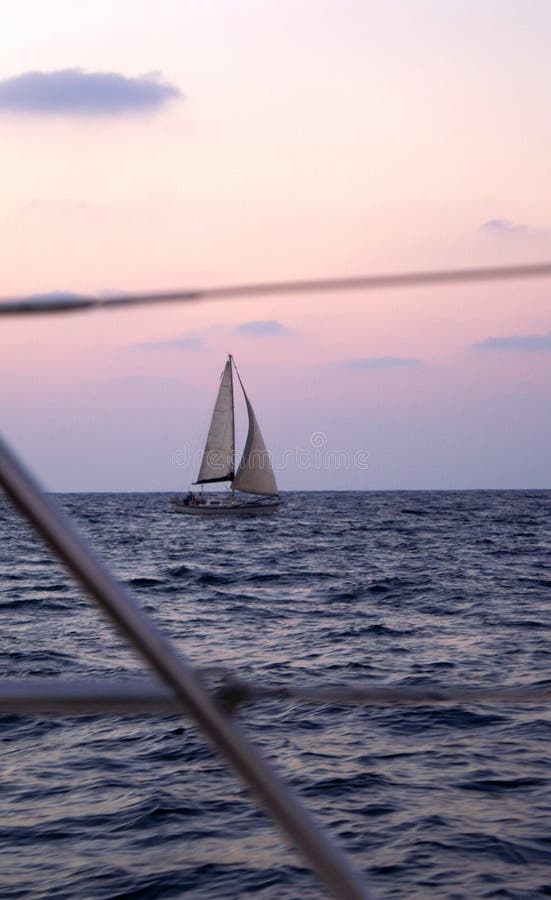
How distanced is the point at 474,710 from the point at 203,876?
4.33 metres

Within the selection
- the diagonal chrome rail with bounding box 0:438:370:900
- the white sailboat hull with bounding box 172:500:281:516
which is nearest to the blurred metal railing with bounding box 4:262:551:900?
the diagonal chrome rail with bounding box 0:438:370:900

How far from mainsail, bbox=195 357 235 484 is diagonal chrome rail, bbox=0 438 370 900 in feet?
159

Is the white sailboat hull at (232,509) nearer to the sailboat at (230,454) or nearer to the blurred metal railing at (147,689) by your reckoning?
the sailboat at (230,454)

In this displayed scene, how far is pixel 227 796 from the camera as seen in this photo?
698 cm

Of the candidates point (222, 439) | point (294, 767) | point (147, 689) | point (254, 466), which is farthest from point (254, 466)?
point (147, 689)

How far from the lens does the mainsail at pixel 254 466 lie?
51.0m

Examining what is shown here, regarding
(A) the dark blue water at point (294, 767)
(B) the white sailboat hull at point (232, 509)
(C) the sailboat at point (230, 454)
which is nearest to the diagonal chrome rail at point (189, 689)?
(A) the dark blue water at point (294, 767)

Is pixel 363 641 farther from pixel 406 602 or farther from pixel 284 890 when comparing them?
pixel 284 890

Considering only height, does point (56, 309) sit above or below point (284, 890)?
above

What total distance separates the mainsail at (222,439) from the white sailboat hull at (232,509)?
4394 mm

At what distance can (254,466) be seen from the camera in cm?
5188

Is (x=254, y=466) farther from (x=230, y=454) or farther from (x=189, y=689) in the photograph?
(x=189, y=689)

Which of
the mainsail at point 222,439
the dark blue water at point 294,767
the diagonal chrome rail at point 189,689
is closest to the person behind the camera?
the diagonal chrome rail at point 189,689

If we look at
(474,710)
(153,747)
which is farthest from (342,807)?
(474,710)
